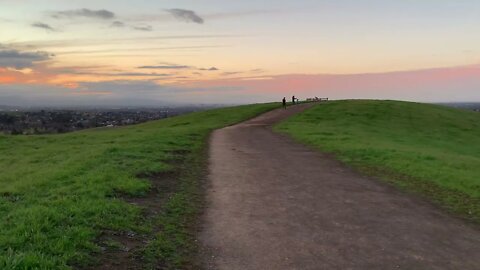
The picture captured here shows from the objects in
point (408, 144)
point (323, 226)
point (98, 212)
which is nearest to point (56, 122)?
point (408, 144)

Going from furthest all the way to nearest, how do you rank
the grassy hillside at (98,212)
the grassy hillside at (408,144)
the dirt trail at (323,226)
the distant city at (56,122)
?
the distant city at (56,122) → the grassy hillside at (408,144) → the dirt trail at (323,226) → the grassy hillside at (98,212)

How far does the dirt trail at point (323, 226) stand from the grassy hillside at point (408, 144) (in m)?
1.33

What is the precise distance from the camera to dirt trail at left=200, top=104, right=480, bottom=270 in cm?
726

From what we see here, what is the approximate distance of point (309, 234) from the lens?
8.54 m

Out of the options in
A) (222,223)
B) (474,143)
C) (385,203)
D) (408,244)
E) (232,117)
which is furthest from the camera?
(232,117)

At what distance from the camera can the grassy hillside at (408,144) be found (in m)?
13.3

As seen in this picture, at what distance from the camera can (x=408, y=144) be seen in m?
28.0

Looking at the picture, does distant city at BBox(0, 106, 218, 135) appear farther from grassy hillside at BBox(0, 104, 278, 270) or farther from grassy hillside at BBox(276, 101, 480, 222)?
grassy hillside at BBox(0, 104, 278, 270)

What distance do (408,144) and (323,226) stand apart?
2105 centimetres

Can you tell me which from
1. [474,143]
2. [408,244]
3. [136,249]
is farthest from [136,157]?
[474,143]

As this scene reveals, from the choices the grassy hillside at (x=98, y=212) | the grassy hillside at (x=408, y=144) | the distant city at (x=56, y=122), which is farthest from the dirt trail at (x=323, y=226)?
the distant city at (x=56, y=122)

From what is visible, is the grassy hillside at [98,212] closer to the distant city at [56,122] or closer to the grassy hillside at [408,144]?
the grassy hillside at [408,144]

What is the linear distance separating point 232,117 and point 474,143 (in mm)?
23742

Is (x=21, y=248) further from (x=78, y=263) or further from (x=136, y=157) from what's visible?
(x=136, y=157)
